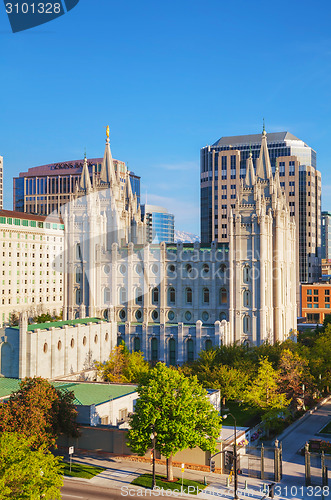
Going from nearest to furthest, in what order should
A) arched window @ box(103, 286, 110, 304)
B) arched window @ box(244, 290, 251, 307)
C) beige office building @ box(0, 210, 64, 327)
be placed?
arched window @ box(244, 290, 251, 307), arched window @ box(103, 286, 110, 304), beige office building @ box(0, 210, 64, 327)

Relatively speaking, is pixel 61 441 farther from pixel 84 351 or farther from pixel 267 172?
pixel 267 172

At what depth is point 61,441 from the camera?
6144 cm

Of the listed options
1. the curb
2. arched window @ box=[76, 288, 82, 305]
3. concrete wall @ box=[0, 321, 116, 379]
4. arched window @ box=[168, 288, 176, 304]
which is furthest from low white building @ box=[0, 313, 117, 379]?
the curb

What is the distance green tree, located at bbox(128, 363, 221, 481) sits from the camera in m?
52.0

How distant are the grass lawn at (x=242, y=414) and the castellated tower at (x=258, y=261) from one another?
25972mm

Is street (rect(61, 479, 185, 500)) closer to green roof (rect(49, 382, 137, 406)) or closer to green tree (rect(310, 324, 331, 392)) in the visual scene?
green roof (rect(49, 382, 137, 406))

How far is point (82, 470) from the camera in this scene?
54969mm

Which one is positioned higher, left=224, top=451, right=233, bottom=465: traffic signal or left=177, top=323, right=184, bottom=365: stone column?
left=177, top=323, right=184, bottom=365: stone column

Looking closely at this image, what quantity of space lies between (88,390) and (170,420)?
2103 centimetres

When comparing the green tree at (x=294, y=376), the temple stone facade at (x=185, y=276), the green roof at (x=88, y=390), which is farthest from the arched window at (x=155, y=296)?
the green roof at (x=88, y=390)

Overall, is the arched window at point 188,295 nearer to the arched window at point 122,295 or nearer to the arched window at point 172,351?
the arched window at point 172,351

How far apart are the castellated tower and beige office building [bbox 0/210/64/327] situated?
193 feet

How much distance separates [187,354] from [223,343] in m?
7.06

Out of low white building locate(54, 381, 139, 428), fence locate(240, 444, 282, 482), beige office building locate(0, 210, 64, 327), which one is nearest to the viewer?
fence locate(240, 444, 282, 482)
